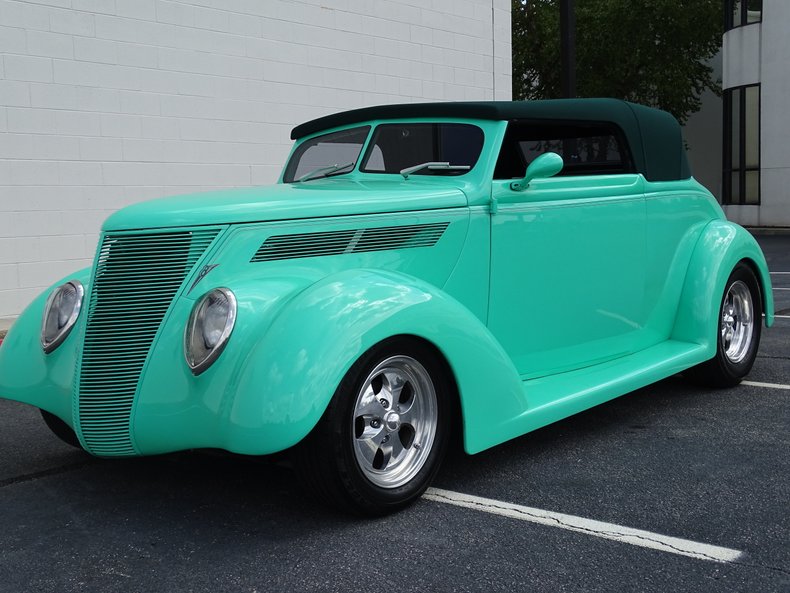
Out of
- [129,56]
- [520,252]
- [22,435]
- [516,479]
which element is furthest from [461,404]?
[129,56]

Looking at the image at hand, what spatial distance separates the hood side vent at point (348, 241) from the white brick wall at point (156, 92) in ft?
20.8

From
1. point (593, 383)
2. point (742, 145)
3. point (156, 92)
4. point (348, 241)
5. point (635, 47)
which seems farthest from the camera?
point (635, 47)

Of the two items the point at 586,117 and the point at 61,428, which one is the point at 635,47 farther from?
the point at 61,428

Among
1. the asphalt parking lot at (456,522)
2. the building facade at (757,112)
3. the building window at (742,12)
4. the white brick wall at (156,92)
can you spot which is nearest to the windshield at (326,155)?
the asphalt parking lot at (456,522)

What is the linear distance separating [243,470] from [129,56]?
685cm

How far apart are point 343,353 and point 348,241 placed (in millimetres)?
711

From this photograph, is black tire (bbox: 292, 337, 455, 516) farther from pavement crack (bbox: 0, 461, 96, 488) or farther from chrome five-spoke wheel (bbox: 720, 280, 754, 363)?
chrome five-spoke wheel (bbox: 720, 280, 754, 363)

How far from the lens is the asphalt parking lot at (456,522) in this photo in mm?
3033

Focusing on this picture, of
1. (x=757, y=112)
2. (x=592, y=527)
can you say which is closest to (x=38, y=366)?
(x=592, y=527)

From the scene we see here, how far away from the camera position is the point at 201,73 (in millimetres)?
10305

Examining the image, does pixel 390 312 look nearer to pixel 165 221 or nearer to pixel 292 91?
pixel 165 221

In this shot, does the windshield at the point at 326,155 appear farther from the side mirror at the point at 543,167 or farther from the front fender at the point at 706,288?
the front fender at the point at 706,288

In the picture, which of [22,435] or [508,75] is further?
[508,75]

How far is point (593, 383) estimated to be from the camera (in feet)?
14.7
